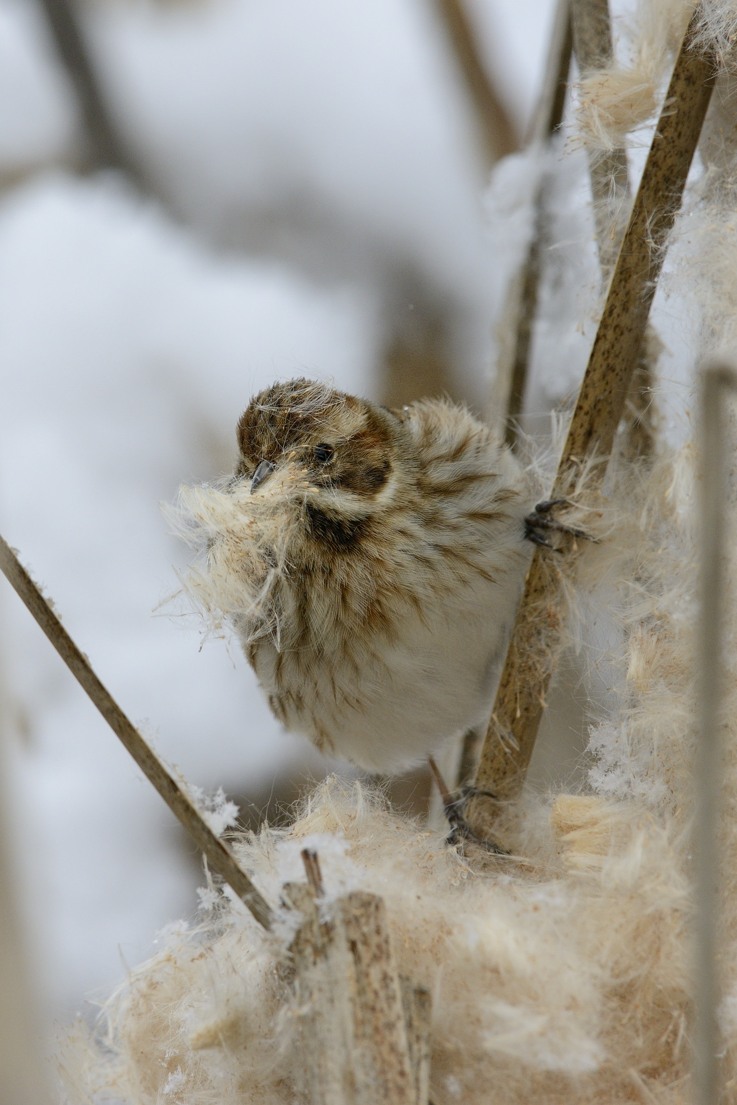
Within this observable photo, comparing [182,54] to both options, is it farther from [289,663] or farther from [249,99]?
[289,663]

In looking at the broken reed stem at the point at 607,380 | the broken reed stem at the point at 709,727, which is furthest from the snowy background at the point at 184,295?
the broken reed stem at the point at 709,727

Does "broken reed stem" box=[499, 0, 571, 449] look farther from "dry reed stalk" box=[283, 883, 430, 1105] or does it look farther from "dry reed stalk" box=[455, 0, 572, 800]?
"dry reed stalk" box=[283, 883, 430, 1105]

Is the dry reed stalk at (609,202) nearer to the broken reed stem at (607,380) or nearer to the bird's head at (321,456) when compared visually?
the broken reed stem at (607,380)

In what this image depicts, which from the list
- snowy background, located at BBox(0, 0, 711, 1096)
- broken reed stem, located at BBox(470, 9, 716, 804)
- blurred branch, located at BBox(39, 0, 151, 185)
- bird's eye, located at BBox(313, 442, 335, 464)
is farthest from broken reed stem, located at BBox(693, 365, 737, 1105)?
blurred branch, located at BBox(39, 0, 151, 185)

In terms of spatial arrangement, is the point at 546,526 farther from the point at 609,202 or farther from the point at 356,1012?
the point at 356,1012

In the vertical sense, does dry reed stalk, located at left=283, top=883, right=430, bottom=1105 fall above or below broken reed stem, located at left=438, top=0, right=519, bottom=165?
below

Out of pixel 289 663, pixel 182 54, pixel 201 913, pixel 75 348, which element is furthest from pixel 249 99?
pixel 201 913

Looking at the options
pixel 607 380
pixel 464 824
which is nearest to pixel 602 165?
pixel 607 380
